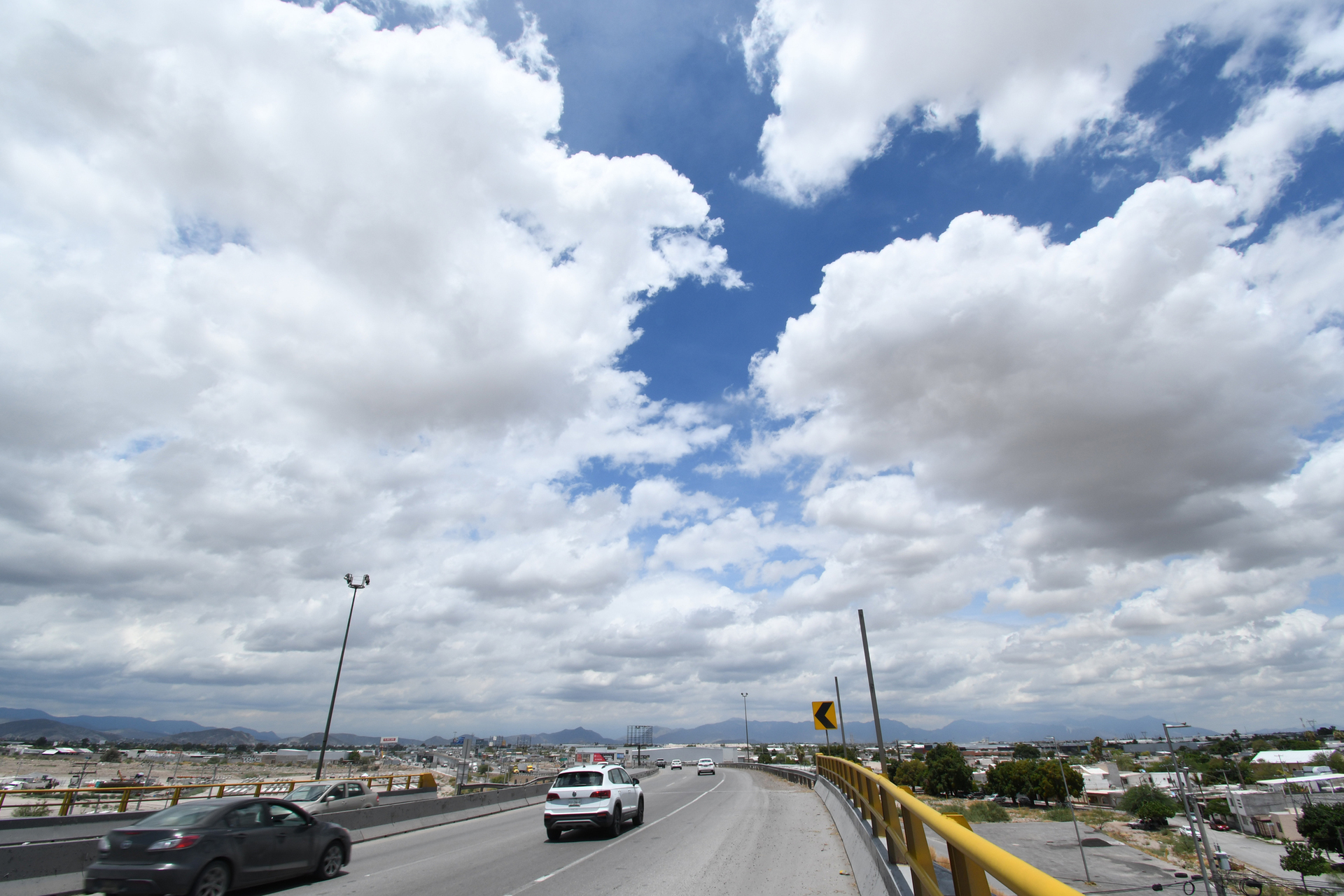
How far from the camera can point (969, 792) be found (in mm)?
79812

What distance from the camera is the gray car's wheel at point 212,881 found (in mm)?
9109

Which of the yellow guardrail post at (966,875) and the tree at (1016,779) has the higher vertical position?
the yellow guardrail post at (966,875)

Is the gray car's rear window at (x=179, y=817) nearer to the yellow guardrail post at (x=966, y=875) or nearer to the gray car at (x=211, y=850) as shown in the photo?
the gray car at (x=211, y=850)

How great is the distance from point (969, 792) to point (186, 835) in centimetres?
9089

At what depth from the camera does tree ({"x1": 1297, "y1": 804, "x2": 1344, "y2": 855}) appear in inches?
1964

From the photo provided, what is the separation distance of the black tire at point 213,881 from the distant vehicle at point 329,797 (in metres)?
8.70

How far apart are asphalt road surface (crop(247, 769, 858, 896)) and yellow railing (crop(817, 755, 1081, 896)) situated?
2.22m

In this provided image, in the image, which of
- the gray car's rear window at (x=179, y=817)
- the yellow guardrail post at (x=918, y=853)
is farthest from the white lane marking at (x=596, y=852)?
the yellow guardrail post at (x=918, y=853)

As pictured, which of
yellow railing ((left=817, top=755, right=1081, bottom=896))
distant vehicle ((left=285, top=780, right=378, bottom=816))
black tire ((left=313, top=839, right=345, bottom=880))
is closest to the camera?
yellow railing ((left=817, top=755, right=1081, bottom=896))

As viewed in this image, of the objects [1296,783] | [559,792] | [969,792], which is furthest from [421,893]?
[1296,783]

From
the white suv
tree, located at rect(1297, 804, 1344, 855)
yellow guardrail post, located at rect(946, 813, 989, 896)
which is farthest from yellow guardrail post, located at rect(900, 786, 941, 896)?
tree, located at rect(1297, 804, 1344, 855)

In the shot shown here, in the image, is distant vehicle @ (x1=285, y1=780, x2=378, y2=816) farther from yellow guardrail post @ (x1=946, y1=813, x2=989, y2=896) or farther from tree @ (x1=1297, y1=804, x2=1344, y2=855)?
tree @ (x1=1297, y1=804, x2=1344, y2=855)

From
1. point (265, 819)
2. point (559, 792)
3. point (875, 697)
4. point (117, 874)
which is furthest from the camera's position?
point (875, 697)

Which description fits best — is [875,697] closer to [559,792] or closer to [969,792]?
[559,792]
